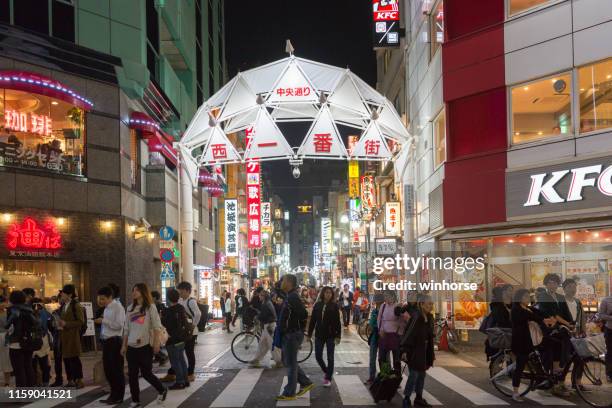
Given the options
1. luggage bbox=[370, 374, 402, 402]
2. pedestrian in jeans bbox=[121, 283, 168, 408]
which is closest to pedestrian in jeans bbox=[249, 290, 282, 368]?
luggage bbox=[370, 374, 402, 402]

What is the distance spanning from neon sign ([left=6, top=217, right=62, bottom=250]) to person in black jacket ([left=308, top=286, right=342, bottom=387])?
32.9 ft

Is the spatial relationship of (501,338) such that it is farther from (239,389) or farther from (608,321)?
(239,389)

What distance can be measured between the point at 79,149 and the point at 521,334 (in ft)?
49.9

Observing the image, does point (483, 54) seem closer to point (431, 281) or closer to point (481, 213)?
point (481, 213)

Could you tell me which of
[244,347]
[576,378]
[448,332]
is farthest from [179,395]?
[448,332]

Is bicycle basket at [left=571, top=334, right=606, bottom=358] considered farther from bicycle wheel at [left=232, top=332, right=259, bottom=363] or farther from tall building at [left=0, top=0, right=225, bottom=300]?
tall building at [left=0, top=0, right=225, bottom=300]

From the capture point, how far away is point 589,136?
16734 mm

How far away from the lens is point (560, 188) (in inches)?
677

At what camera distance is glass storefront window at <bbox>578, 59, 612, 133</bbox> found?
16531mm

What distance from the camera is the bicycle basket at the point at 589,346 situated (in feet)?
35.6

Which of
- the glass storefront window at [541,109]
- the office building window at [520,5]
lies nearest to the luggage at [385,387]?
the glass storefront window at [541,109]

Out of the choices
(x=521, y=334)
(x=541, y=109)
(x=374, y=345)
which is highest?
(x=541, y=109)

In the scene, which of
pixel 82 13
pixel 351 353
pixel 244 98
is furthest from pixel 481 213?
pixel 82 13

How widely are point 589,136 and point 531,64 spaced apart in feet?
9.26
